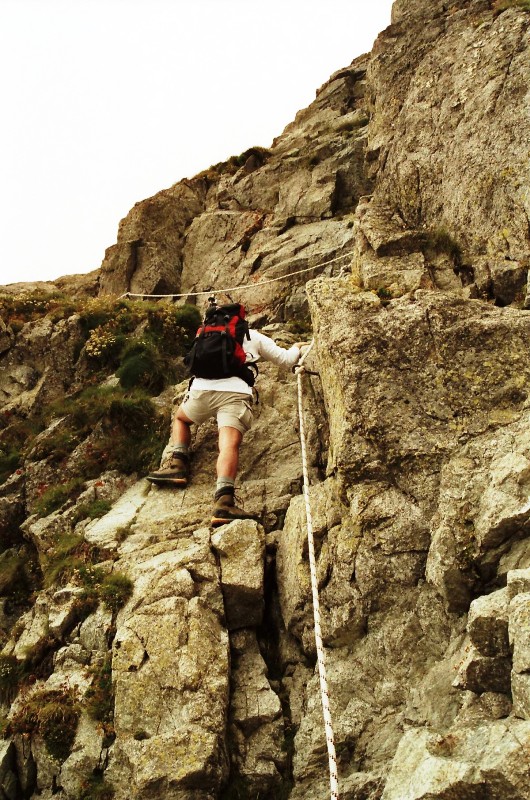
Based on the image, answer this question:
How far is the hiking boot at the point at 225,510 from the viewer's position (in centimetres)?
970

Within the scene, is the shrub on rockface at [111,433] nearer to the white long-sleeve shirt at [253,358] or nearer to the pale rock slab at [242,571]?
the white long-sleeve shirt at [253,358]

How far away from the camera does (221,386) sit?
11.1 metres

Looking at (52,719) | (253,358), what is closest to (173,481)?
(253,358)

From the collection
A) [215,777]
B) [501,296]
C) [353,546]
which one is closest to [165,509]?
[353,546]

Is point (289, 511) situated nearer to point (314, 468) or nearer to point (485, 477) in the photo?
point (314, 468)

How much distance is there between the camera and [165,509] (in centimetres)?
1091

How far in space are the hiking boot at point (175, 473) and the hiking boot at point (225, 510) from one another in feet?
5.03

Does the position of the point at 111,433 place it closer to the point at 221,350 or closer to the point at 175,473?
the point at 175,473

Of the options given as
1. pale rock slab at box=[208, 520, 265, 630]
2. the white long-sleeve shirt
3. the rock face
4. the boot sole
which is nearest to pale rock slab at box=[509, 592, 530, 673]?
the rock face

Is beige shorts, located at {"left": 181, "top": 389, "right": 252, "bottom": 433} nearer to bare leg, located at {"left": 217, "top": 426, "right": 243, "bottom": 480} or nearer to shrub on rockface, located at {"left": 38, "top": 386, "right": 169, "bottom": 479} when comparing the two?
bare leg, located at {"left": 217, "top": 426, "right": 243, "bottom": 480}

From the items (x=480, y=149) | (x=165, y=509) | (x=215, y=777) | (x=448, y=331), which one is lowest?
(x=215, y=777)

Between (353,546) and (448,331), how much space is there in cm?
338

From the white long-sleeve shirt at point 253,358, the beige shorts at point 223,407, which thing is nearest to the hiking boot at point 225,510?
the beige shorts at point 223,407

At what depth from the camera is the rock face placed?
645 cm
